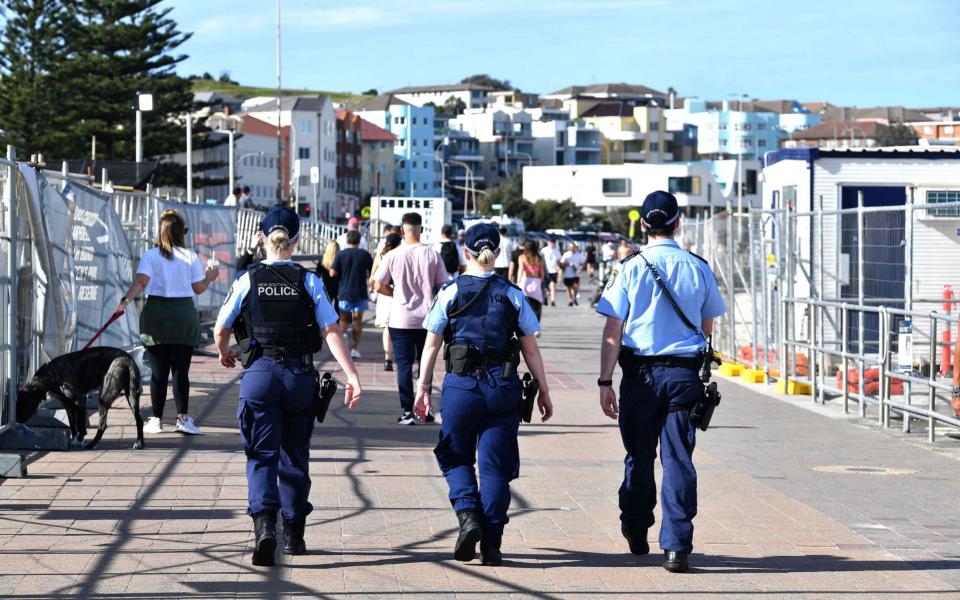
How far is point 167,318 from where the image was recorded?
39.3ft

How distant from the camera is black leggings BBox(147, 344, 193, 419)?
12.0 m

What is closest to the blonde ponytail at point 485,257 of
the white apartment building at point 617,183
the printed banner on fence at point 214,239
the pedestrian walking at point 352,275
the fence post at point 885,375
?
the fence post at point 885,375

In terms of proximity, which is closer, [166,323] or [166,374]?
[166,323]

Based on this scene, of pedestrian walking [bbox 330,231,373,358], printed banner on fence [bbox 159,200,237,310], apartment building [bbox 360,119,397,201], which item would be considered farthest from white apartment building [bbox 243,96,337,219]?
pedestrian walking [bbox 330,231,373,358]

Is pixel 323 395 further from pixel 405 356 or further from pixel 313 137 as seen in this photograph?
pixel 313 137

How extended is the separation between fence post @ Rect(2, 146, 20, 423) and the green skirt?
132 centimetres

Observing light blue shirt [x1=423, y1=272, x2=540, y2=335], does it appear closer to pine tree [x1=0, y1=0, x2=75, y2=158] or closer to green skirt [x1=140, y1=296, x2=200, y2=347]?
green skirt [x1=140, y1=296, x2=200, y2=347]

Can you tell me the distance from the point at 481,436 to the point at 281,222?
1392mm

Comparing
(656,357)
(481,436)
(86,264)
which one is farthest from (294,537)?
(86,264)

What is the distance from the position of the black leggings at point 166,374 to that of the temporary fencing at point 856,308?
5.77 meters

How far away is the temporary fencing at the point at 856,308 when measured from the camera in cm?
1361

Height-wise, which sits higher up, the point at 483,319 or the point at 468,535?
the point at 483,319

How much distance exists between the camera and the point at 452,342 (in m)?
7.46

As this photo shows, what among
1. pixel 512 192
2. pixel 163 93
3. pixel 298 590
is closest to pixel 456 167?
pixel 512 192
